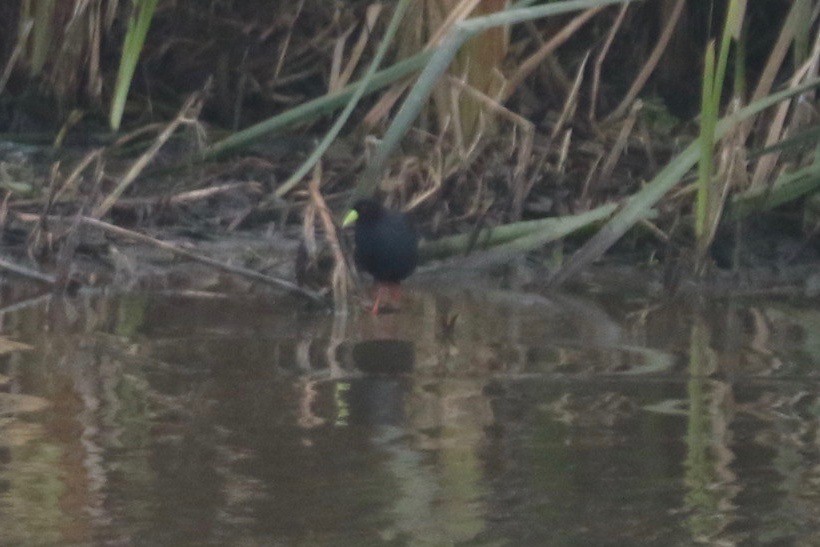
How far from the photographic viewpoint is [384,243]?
18.5 feet

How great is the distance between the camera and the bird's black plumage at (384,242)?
5637 mm

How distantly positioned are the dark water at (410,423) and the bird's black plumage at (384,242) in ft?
0.49

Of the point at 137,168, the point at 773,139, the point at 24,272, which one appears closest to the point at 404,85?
the point at 137,168

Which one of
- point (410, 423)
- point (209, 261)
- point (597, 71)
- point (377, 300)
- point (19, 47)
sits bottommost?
point (410, 423)

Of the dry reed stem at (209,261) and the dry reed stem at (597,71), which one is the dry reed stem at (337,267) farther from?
the dry reed stem at (597,71)

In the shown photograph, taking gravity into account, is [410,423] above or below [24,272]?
below

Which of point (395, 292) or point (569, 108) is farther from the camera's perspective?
point (569, 108)

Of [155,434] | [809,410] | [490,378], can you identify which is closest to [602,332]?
[490,378]

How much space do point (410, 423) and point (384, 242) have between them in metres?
1.83

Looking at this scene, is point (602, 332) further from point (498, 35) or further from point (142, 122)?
point (142, 122)

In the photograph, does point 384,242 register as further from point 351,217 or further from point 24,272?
point 24,272

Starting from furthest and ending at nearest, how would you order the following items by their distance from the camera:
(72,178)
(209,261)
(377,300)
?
(72,178) → (377,300) → (209,261)

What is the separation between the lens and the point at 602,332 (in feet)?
16.8

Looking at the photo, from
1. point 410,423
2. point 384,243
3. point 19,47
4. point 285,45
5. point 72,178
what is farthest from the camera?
point 285,45
